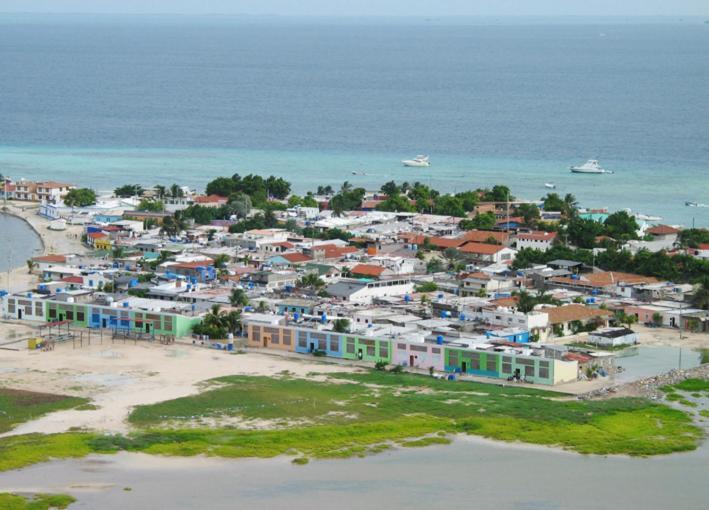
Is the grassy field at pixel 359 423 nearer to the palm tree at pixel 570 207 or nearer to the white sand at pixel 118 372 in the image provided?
the white sand at pixel 118 372

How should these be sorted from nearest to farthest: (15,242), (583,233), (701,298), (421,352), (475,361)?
(475,361)
(421,352)
(701,298)
(583,233)
(15,242)

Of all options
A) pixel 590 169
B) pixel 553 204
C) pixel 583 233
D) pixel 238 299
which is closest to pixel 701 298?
A: pixel 583 233

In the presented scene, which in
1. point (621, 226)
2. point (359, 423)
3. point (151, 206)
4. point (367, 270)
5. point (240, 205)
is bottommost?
point (359, 423)

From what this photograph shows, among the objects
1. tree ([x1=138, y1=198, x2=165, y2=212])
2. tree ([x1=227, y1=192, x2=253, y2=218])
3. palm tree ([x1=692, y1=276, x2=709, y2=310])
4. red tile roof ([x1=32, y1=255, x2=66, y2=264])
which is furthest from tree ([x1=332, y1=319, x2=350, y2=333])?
tree ([x1=138, y1=198, x2=165, y2=212])

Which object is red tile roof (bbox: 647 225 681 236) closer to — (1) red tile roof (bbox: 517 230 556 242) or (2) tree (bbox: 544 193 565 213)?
(1) red tile roof (bbox: 517 230 556 242)

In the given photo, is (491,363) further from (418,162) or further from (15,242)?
(418,162)

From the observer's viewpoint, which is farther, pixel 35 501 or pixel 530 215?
pixel 530 215
